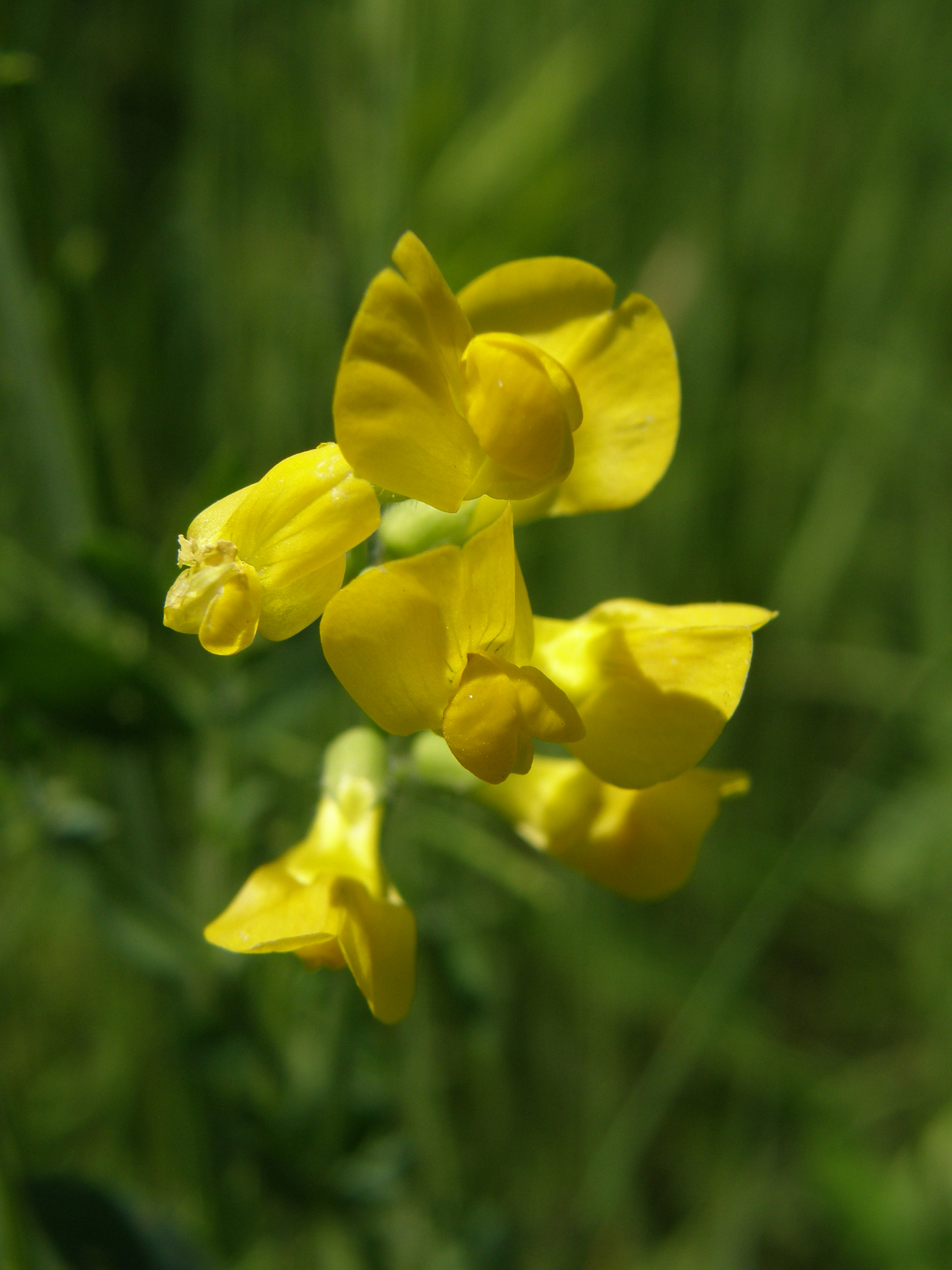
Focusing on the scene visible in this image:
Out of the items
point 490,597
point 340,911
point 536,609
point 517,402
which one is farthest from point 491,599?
point 536,609

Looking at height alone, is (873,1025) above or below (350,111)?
below

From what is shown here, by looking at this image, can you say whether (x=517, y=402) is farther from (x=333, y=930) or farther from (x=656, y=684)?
(x=333, y=930)

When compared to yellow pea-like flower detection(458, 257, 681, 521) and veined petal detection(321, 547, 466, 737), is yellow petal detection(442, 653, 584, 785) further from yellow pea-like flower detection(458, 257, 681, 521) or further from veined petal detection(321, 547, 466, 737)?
yellow pea-like flower detection(458, 257, 681, 521)

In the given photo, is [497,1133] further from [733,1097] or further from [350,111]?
[350,111]

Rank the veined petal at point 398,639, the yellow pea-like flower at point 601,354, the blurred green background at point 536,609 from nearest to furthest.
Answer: the veined petal at point 398,639
the yellow pea-like flower at point 601,354
the blurred green background at point 536,609

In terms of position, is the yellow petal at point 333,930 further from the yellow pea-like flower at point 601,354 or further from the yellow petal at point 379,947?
the yellow pea-like flower at point 601,354

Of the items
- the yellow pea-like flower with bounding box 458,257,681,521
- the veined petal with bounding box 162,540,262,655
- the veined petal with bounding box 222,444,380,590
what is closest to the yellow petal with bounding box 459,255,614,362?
the yellow pea-like flower with bounding box 458,257,681,521

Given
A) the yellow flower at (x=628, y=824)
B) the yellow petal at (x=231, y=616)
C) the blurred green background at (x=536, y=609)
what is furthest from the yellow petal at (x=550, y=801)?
the yellow petal at (x=231, y=616)

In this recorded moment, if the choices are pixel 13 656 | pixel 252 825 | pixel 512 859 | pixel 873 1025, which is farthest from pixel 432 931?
pixel 873 1025
